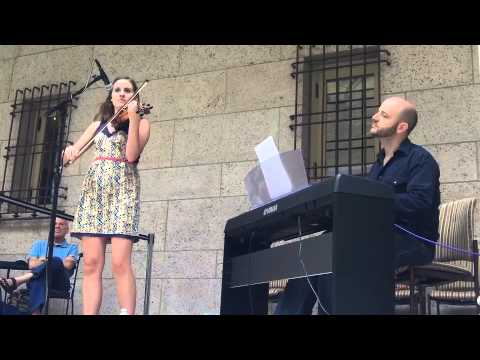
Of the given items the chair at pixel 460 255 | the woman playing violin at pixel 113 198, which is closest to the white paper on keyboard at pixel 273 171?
the woman playing violin at pixel 113 198

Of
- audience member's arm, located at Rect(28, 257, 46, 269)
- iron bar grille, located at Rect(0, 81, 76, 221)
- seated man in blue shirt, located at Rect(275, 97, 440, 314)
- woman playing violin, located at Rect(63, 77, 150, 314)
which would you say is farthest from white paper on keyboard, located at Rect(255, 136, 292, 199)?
iron bar grille, located at Rect(0, 81, 76, 221)

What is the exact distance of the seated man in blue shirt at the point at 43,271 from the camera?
4.79 m

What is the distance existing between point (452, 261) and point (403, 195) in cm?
171

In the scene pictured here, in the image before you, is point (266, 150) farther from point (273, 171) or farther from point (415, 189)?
point (415, 189)

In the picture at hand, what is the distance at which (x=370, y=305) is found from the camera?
231 centimetres

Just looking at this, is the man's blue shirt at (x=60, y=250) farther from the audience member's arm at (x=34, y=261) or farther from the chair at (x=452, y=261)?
the chair at (x=452, y=261)

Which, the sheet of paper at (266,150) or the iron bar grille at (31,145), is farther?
the iron bar grille at (31,145)

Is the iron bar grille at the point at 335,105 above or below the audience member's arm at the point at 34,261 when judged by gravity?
above

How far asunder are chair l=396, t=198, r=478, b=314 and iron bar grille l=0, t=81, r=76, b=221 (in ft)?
12.9

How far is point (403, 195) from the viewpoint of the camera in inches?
112

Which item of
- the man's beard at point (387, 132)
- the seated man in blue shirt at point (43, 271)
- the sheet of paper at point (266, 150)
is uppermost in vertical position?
the man's beard at point (387, 132)

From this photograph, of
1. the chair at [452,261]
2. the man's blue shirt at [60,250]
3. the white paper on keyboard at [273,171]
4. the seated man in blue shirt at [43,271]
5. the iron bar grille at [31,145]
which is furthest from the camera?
the iron bar grille at [31,145]

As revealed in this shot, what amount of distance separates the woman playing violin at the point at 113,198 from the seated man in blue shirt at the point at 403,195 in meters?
0.90
